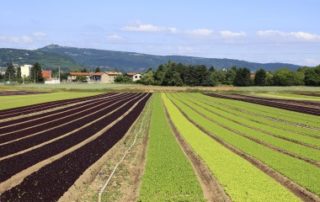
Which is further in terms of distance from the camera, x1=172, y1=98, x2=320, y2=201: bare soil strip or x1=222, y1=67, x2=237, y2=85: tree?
x1=222, y1=67, x2=237, y2=85: tree

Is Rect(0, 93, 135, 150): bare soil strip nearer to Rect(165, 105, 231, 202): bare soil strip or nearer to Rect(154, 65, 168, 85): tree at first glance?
Rect(165, 105, 231, 202): bare soil strip

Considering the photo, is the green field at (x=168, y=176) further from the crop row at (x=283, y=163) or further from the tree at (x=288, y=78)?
the tree at (x=288, y=78)

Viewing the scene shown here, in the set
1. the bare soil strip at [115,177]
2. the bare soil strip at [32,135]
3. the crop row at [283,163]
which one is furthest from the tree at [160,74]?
the bare soil strip at [115,177]

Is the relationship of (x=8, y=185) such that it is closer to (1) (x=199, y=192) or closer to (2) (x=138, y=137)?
(1) (x=199, y=192)

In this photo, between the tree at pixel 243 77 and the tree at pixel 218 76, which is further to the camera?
the tree at pixel 218 76

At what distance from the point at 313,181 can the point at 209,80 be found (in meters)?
150

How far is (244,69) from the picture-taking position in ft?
553

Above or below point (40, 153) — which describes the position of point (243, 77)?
above

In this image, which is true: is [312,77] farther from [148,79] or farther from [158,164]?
[158,164]

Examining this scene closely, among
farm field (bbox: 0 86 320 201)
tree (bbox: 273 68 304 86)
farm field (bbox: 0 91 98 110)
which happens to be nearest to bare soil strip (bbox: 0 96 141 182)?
farm field (bbox: 0 86 320 201)

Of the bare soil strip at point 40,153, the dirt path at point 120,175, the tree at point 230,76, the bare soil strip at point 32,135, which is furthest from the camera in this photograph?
the tree at point 230,76

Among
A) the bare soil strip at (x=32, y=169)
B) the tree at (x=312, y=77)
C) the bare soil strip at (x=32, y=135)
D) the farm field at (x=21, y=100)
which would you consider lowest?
the farm field at (x=21, y=100)

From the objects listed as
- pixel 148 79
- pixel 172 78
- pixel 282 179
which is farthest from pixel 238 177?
pixel 148 79

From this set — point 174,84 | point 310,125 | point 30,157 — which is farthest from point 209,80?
point 30,157
